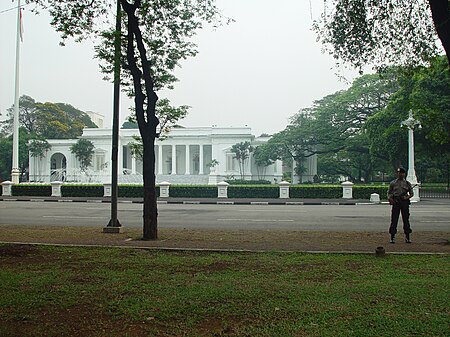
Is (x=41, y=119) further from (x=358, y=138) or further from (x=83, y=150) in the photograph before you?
(x=358, y=138)

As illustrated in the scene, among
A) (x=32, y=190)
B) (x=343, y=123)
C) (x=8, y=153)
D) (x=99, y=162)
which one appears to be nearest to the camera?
(x=32, y=190)

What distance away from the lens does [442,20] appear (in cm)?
734

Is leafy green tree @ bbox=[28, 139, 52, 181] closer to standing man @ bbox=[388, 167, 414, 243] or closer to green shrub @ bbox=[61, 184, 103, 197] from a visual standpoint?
green shrub @ bbox=[61, 184, 103, 197]

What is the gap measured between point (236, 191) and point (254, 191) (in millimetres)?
1221

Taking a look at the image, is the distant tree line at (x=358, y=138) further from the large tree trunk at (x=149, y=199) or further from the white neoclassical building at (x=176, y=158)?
the large tree trunk at (x=149, y=199)

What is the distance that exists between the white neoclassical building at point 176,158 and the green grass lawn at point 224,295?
52.7m

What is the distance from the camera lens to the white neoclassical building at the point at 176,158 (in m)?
62.3

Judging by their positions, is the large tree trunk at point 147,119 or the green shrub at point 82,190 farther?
the green shrub at point 82,190

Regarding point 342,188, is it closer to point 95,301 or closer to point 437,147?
point 437,147

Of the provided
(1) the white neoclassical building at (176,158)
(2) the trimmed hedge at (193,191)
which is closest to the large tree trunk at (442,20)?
(2) the trimmed hedge at (193,191)

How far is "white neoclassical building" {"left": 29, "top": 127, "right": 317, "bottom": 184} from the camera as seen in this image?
62344mm

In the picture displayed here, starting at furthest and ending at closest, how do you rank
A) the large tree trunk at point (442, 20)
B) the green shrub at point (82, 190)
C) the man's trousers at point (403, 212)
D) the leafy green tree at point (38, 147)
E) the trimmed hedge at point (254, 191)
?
the leafy green tree at point (38, 147) < the green shrub at point (82, 190) < the trimmed hedge at point (254, 191) < the man's trousers at point (403, 212) < the large tree trunk at point (442, 20)

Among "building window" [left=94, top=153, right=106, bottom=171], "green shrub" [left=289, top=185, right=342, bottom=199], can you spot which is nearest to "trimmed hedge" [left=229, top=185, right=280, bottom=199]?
"green shrub" [left=289, top=185, right=342, bottom=199]

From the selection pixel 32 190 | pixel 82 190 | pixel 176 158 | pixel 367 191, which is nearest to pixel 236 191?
pixel 367 191
